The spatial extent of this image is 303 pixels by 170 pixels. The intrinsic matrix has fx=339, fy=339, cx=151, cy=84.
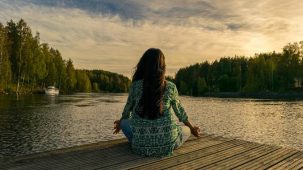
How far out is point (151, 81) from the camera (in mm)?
8086

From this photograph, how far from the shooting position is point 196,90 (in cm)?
19912

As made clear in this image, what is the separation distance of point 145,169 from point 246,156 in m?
3.35

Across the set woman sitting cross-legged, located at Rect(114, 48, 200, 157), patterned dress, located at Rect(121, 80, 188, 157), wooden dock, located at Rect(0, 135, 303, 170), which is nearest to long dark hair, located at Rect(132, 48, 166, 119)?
woman sitting cross-legged, located at Rect(114, 48, 200, 157)

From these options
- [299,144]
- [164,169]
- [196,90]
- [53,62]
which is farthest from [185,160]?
[196,90]

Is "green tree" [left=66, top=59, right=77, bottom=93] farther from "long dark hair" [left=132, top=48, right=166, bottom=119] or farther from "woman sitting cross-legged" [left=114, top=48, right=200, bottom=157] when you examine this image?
"long dark hair" [left=132, top=48, right=166, bottom=119]

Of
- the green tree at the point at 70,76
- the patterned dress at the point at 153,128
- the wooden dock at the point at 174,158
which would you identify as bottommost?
the wooden dock at the point at 174,158

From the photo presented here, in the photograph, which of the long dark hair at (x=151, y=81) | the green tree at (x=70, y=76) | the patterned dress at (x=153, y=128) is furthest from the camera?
the green tree at (x=70, y=76)

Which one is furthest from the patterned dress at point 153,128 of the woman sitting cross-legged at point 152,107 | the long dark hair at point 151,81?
the long dark hair at point 151,81

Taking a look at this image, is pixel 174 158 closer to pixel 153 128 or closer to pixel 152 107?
pixel 153 128

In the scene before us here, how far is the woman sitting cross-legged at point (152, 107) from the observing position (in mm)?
8023

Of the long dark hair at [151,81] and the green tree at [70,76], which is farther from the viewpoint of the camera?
the green tree at [70,76]

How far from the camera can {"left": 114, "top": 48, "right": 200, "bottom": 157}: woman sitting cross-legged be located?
8.02 m

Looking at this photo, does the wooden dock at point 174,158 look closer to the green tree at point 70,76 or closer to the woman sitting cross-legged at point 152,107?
the woman sitting cross-legged at point 152,107

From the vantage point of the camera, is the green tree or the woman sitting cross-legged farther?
the green tree
